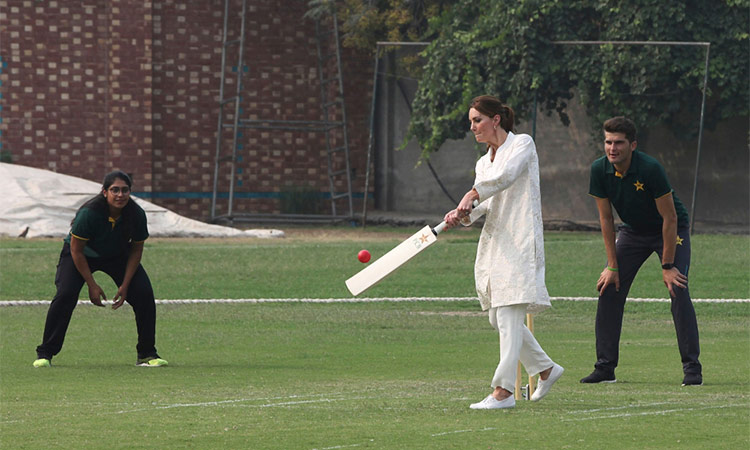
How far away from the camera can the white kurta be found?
7391 millimetres

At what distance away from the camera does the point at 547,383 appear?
25.4 feet

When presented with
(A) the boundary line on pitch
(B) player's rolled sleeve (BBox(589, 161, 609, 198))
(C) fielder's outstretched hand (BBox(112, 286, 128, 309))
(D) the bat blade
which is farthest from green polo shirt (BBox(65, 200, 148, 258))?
(A) the boundary line on pitch

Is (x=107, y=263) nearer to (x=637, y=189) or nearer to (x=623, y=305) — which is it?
(x=623, y=305)

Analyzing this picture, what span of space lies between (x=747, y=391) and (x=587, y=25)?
61.0 feet

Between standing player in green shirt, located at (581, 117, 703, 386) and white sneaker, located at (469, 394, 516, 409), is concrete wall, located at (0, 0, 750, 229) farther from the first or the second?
white sneaker, located at (469, 394, 516, 409)

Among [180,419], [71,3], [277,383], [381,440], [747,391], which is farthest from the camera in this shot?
[71,3]

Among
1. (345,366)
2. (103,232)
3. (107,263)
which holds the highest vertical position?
(103,232)

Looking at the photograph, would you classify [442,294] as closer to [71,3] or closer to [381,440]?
[381,440]

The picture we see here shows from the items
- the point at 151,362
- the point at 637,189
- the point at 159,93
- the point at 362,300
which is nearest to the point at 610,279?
the point at 637,189

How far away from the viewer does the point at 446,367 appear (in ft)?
32.8

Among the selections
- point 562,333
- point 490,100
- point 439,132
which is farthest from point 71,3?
point 490,100

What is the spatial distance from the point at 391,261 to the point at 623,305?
80.0 inches

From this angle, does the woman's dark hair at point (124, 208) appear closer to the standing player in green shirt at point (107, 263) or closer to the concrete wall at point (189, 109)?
the standing player in green shirt at point (107, 263)

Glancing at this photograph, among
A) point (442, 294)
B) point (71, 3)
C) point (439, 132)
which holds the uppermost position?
point (71, 3)
